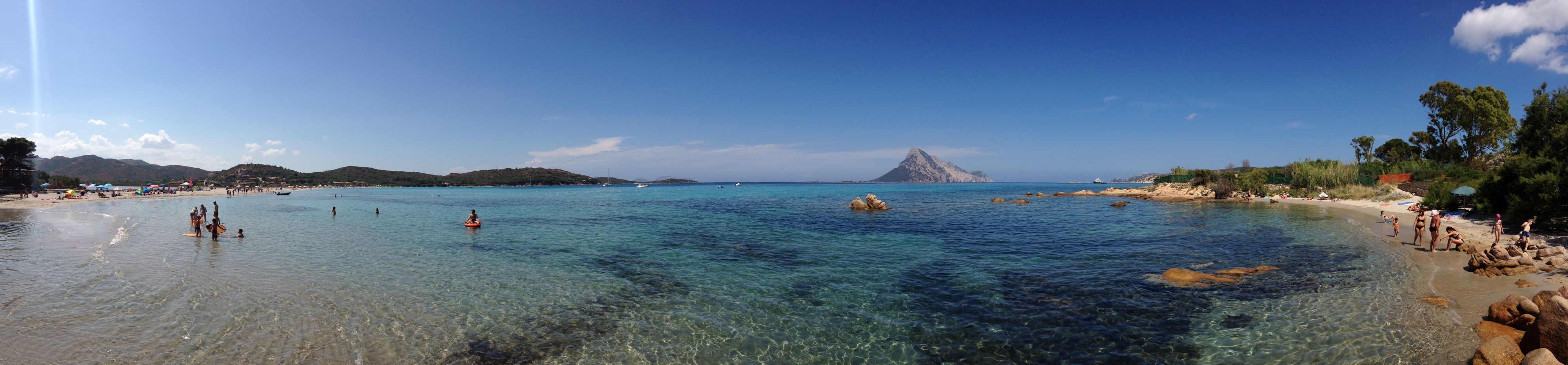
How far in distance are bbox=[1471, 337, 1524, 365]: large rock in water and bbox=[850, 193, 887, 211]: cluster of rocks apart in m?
Result: 38.1

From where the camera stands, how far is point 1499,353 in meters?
7.15

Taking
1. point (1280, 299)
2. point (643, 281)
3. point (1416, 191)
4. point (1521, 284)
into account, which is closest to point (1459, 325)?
point (1280, 299)

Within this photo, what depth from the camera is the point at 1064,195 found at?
7662 centimetres

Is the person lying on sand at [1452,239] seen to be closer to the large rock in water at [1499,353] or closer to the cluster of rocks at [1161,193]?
the large rock in water at [1499,353]

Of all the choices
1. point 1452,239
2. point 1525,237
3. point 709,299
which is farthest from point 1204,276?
point 709,299

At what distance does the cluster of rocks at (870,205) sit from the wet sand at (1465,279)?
28.6 meters

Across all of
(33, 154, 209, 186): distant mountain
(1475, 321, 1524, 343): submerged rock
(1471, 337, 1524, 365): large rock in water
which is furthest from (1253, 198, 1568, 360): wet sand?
(33, 154, 209, 186): distant mountain

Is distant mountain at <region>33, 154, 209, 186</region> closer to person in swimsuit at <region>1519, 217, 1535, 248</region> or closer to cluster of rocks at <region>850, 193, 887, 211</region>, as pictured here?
cluster of rocks at <region>850, 193, 887, 211</region>

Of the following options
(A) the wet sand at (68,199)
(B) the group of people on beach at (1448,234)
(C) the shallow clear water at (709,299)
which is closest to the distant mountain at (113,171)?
(A) the wet sand at (68,199)

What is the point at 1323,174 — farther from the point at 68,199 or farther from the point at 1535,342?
the point at 68,199

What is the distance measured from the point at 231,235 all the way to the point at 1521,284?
1820 inches

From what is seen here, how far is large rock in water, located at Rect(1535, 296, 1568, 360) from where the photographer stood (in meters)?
6.90

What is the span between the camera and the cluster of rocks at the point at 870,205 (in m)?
46.1

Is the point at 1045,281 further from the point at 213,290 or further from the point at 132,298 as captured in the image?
the point at 132,298
